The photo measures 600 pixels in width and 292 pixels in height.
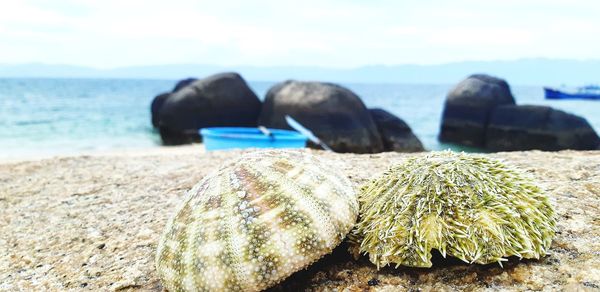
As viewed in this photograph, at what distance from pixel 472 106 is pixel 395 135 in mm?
11079

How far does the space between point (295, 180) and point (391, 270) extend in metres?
0.90

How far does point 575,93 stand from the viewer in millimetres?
62969

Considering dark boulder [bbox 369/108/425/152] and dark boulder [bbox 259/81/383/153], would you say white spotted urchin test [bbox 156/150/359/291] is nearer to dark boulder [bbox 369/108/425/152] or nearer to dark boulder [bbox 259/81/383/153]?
dark boulder [bbox 259/81/383/153]

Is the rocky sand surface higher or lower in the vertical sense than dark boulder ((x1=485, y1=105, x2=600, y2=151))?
higher

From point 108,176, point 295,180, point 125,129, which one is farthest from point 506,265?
point 125,129

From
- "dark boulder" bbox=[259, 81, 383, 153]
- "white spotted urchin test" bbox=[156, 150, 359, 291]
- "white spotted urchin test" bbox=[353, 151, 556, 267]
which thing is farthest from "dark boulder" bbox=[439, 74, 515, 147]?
"white spotted urchin test" bbox=[156, 150, 359, 291]

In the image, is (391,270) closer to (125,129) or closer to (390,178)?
(390,178)

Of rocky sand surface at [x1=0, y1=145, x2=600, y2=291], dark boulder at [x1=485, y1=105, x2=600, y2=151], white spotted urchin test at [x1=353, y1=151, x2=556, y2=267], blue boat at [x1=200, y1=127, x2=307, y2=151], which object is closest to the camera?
white spotted urchin test at [x1=353, y1=151, x2=556, y2=267]

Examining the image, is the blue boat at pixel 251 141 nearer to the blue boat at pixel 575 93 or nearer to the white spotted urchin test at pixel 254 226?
the white spotted urchin test at pixel 254 226

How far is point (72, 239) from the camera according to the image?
4934 mm

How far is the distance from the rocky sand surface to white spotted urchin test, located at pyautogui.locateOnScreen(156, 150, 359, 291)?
44 centimetres

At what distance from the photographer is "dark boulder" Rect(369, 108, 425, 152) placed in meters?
19.0

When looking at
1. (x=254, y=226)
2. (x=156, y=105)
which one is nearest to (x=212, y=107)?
(x=156, y=105)

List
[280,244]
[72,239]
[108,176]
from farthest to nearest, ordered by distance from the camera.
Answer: [108,176], [72,239], [280,244]
